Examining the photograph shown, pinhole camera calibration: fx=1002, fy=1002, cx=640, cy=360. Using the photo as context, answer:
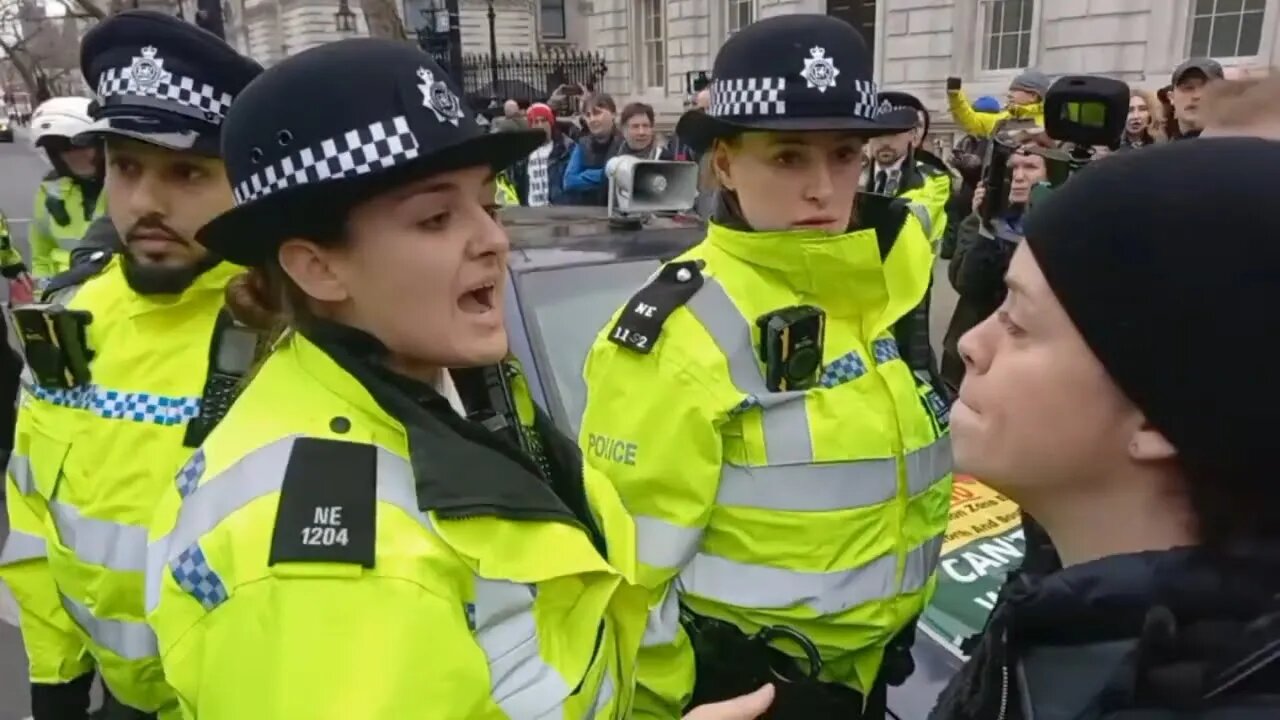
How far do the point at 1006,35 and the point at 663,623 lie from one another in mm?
15052

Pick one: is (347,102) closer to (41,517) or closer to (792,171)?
(792,171)

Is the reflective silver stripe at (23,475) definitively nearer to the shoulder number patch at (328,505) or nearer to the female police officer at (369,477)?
the female police officer at (369,477)

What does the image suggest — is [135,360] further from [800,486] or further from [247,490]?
[800,486]

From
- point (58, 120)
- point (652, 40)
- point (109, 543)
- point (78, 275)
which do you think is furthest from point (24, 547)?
point (652, 40)

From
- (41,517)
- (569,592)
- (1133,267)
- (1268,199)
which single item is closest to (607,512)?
(569,592)

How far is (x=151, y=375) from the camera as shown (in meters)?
2.05

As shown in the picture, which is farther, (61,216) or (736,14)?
(736,14)

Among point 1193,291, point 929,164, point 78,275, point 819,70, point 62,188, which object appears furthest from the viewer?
point 929,164

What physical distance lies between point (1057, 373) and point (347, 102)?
0.94 metres

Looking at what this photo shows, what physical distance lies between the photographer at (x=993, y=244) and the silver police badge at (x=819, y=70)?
122 centimetres

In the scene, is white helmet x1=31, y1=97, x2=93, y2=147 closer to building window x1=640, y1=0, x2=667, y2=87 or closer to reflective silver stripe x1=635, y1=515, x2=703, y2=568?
reflective silver stripe x1=635, y1=515, x2=703, y2=568

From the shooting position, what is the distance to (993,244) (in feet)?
11.8

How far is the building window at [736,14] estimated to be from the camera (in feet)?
65.7

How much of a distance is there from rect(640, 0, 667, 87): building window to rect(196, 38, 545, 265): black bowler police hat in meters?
22.6
